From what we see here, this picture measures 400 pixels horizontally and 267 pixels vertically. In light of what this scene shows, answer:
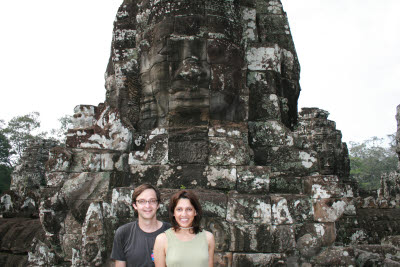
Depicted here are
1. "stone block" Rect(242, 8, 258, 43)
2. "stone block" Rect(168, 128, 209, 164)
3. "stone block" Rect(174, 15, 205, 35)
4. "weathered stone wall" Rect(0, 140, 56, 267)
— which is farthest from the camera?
"weathered stone wall" Rect(0, 140, 56, 267)

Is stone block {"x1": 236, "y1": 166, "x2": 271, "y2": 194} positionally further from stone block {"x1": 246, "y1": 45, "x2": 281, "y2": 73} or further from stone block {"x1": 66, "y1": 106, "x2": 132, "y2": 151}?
stone block {"x1": 246, "y1": 45, "x2": 281, "y2": 73}

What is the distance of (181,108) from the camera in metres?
4.45

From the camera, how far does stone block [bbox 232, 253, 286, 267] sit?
3688 mm

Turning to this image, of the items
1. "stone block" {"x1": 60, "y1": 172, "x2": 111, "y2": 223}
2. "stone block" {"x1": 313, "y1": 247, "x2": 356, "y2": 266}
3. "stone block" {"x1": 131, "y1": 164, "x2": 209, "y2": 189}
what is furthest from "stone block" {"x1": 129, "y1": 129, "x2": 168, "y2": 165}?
"stone block" {"x1": 313, "y1": 247, "x2": 356, "y2": 266}

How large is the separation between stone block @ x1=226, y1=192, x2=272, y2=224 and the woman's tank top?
4.52 feet

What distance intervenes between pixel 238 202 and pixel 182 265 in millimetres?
1614

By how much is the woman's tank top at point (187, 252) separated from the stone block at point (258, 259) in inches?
53.4

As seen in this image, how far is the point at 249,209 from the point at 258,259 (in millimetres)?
507

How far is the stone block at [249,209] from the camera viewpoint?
3850 mm

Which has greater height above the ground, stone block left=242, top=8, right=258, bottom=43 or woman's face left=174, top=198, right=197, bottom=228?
stone block left=242, top=8, right=258, bottom=43

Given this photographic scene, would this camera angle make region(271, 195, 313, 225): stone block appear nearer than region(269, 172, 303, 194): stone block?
Yes

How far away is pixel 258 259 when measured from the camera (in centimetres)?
370

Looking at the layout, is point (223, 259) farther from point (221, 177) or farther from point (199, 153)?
point (199, 153)

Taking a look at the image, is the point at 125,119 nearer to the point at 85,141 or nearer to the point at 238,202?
the point at 85,141
